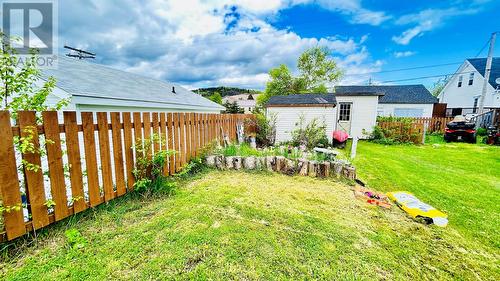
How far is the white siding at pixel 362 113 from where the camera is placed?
11945 millimetres

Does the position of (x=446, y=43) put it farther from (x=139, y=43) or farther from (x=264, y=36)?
(x=139, y=43)

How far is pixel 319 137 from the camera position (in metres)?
8.65

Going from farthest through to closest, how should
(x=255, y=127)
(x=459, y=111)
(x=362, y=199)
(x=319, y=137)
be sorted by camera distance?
(x=459, y=111) → (x=255, y=127) → (x=319, y=137) → (x=362, y=199)

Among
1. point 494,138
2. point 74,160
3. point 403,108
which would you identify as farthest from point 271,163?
point 403,108

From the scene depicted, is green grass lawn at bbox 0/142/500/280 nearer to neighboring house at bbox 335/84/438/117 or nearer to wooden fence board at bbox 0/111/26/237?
wooden fence board at bbox 0/111/26/237

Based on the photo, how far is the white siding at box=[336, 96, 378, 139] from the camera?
11.9 meters

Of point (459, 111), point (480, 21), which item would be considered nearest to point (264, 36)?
point (480, 21)

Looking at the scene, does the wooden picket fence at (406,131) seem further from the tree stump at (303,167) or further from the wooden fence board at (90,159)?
the wooden fence board at (90,159)

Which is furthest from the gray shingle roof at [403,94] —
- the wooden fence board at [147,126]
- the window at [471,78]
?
the wooden fence board at [147,126]

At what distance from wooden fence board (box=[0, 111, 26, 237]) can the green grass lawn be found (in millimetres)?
244

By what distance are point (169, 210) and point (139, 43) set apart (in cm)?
1802

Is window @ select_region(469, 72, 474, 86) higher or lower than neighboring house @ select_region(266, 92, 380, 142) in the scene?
higher

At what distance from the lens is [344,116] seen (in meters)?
12.5

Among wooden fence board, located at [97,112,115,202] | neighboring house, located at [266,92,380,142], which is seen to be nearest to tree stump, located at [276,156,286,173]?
wooden fence board, located at [97,112,115,202]
